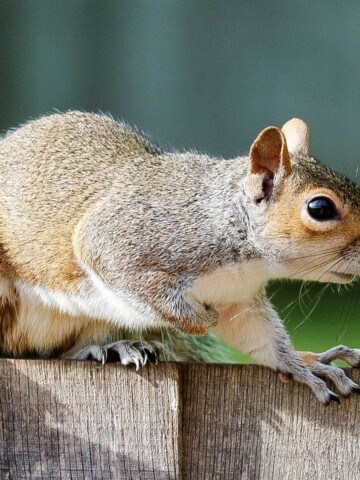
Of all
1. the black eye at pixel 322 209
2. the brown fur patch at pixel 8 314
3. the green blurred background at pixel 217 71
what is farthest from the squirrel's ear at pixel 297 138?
the green blurred background at pixel 217 71

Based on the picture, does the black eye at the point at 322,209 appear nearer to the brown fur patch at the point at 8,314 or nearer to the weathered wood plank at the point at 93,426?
the weathered wood plank at the point at 93,426

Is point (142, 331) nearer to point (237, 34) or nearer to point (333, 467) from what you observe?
point (333, 467)

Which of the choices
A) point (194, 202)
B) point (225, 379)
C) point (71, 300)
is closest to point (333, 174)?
point (194, 202)

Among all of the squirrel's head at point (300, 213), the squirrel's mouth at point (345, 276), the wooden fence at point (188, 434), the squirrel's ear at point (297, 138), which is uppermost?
the squirrel's ear at point (297, 138)

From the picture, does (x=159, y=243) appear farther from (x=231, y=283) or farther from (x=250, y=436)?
(x=250, y=436)

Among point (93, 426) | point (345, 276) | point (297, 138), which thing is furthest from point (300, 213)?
point (93, 426)

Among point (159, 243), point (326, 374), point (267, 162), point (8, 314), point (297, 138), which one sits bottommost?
point (326, 374)

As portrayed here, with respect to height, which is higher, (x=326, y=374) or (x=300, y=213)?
(x=300, y=213)
